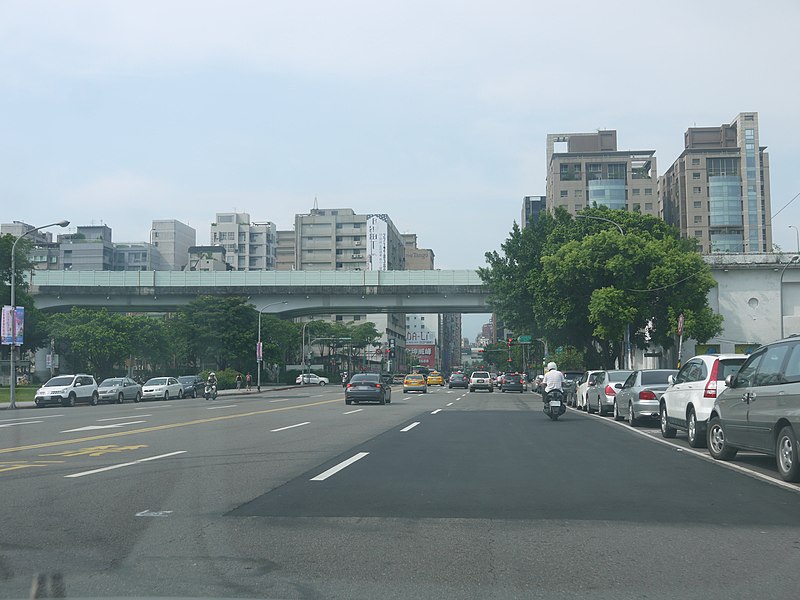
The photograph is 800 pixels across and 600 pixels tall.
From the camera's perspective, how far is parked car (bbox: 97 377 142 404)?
43781mm

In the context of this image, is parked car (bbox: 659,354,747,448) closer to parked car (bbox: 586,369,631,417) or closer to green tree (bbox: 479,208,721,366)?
parked car (bbox: 586,369,631,417)

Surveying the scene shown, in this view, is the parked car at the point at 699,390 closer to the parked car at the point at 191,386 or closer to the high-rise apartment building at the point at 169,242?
the parked car at the point at 191,386

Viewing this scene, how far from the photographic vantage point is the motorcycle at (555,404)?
23156 mm

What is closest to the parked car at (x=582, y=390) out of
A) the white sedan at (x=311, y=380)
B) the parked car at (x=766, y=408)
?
the parked car at (x=766, y=408)

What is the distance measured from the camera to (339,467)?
11922mm

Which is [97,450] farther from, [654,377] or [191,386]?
[191,386]

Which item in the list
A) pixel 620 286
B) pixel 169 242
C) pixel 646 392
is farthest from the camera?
pixel 169 242

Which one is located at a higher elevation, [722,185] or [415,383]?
[722,185]

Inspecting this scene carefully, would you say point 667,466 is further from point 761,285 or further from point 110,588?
point 761,285

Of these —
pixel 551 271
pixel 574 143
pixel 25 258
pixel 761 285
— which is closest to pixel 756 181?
pixel 574 143

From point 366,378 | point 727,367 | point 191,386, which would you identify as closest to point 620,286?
point 366,378

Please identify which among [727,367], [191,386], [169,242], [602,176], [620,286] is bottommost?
[191,386]

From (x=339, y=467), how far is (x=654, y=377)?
11569 mm

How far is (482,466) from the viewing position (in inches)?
477
